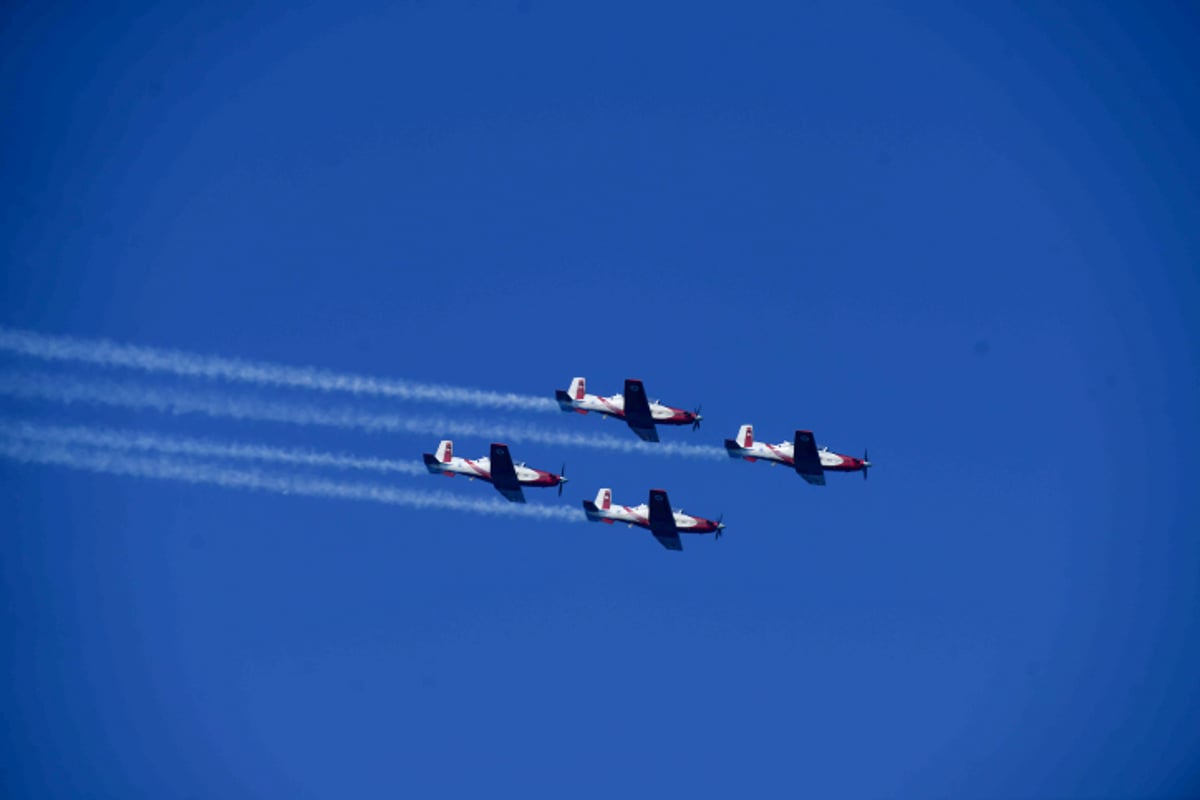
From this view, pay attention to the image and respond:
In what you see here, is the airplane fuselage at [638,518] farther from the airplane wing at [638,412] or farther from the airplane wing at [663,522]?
the airplane wing at [638,412]

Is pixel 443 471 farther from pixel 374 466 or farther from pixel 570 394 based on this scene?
pixel 570 394

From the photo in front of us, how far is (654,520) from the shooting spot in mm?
60781

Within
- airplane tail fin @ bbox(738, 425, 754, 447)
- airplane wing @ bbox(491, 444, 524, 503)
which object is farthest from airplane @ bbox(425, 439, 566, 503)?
airplane tail fin @ bbox(738, 425, 754, 447)

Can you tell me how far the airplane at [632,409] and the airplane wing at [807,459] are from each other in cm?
489

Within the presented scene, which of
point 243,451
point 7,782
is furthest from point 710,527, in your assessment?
point 7,782

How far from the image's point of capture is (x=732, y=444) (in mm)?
61250

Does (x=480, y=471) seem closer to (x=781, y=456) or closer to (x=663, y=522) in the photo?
(x=663, y=522)

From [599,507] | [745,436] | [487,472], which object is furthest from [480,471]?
[745,436]

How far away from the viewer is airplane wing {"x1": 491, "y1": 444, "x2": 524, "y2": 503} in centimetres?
6022

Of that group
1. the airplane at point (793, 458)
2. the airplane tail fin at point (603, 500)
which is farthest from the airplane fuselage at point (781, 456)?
the airplane tail fin at point (603, 500)

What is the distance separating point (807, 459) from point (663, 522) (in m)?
7.54

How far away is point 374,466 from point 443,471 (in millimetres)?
3409

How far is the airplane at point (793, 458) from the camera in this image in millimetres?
61094

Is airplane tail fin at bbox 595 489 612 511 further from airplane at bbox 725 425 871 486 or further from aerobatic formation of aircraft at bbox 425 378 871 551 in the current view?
airplane at bbox 725 425 871 486
